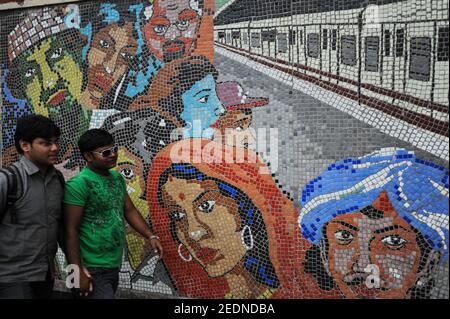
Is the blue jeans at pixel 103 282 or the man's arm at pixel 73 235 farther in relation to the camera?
the blue jeans at pixel 103 282

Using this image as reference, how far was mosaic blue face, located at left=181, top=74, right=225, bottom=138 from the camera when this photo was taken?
5188 mm

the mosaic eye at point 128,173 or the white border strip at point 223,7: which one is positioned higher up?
the white border strip at point 223,7

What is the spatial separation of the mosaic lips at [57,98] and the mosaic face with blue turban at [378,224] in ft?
9.56

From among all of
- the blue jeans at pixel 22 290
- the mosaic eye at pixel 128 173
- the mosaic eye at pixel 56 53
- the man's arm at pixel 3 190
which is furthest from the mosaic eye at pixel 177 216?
the mosaic eye at pixel 56 53

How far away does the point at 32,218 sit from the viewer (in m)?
3.78

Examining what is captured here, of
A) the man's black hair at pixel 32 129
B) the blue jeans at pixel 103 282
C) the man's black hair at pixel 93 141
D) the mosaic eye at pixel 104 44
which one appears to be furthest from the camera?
the mosaic eye at pixel 104 44

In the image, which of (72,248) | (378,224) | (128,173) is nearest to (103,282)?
(72,248)

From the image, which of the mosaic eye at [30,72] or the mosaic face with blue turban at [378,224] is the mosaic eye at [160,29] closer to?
the mosaic eye at [30,72]

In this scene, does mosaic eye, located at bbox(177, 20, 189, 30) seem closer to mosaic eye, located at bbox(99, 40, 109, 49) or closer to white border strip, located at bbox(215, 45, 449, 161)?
white border strip, located at bbox(215, 45, 449, 161)

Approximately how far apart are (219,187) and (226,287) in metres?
0.91

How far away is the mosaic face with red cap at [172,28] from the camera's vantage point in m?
5.29

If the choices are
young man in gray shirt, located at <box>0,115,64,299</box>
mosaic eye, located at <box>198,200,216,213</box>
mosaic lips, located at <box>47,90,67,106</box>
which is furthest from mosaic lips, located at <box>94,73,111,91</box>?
young man in gray shirt, located at <box>0,115,64,299</box>

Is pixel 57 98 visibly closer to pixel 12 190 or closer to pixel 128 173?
pixel 128 173
